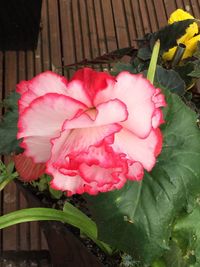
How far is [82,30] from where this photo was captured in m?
1.42

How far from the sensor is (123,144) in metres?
0.48

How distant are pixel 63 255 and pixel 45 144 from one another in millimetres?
444

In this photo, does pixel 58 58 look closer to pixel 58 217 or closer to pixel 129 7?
pixel 129 7

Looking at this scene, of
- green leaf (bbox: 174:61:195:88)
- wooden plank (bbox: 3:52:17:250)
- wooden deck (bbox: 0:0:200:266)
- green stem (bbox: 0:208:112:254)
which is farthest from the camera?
wooden deck (bbox: 0:0:200:266)

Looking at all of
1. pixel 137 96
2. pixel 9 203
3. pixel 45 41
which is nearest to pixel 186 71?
pixel 137 96

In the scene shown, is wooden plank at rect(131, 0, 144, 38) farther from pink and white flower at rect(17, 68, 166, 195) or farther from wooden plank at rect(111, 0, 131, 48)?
pink and white flower at rect(17, 68, 166, 195)

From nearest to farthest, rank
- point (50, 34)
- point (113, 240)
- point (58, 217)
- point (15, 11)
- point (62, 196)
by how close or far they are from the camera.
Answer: point (113, 240) < point (58, 217) < point (62, 196) < point (15, 11) < point (50, 34)

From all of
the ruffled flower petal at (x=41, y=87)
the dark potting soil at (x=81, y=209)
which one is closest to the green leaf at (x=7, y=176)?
the dark potting soil at (x=81, y=209)

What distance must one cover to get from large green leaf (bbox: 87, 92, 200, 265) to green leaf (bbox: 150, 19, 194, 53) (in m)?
0.23

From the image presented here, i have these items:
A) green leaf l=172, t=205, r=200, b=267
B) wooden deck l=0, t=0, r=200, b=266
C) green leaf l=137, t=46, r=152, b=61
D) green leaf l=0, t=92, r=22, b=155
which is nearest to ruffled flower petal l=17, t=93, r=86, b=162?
green leaf l=0, t=92, r=22, b=155

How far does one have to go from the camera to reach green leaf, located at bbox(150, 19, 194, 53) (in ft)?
2.64

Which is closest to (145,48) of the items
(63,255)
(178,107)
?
(178,107)

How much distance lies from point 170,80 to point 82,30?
722 millimetres

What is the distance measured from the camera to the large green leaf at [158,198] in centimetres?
59
